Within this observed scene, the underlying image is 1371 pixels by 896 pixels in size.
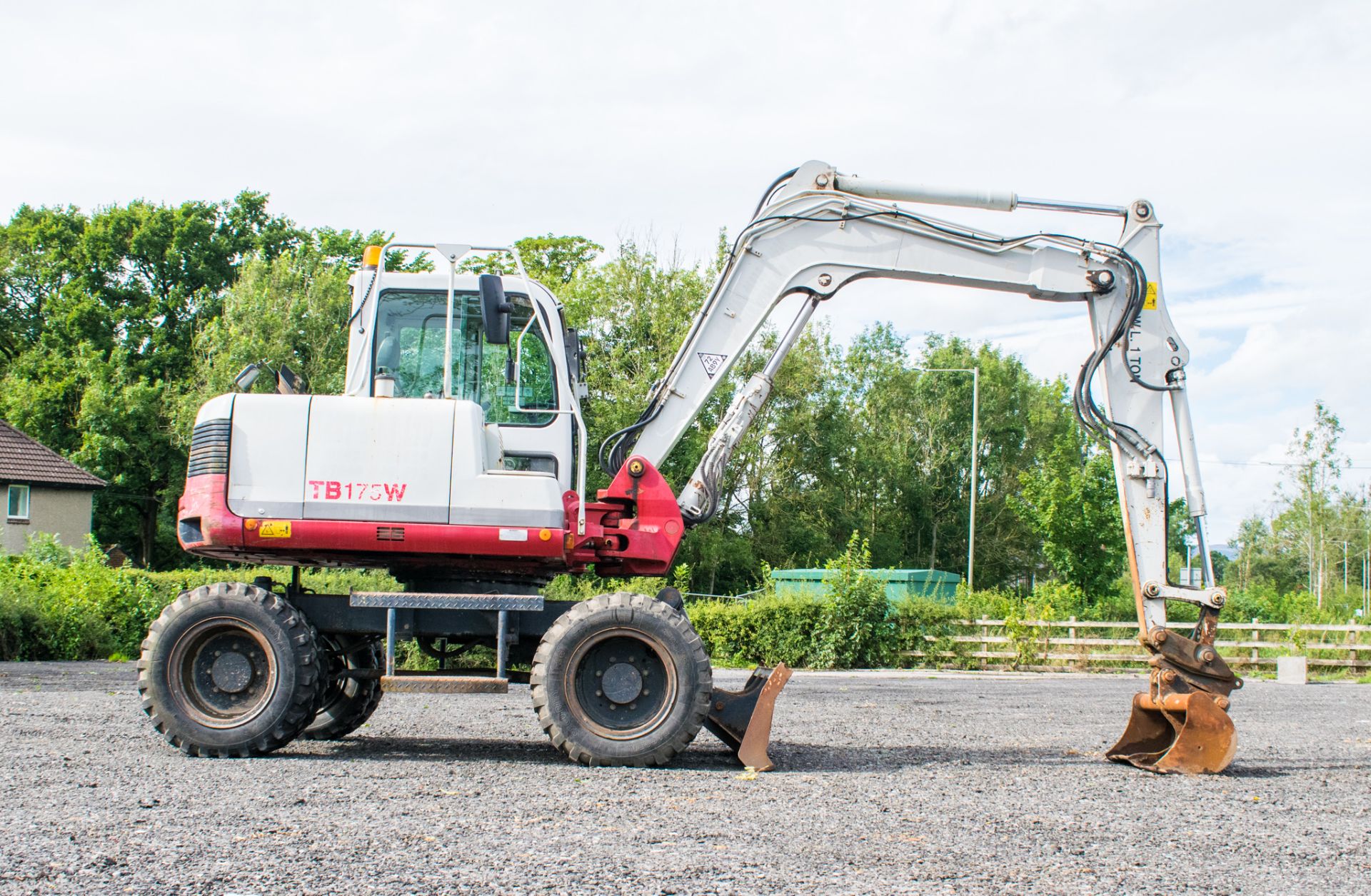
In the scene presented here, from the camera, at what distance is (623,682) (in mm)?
7652

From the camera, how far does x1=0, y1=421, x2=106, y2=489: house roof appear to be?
34719 millimetres

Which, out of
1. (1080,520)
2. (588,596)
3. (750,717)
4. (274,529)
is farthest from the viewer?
(1080,520)

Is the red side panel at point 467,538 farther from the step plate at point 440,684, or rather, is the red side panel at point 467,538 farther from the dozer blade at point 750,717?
the dozer blade at point 750,717

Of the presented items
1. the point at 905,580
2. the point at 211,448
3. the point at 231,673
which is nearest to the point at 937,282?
the point at 211,448

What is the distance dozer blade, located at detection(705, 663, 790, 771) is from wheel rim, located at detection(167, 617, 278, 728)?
307 centimetres

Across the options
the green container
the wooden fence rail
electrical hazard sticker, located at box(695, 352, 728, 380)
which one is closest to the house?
the green container

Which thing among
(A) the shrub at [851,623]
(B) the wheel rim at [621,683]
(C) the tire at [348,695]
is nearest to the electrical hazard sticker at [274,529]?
(C) the tire at [348,695]

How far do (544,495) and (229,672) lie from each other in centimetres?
247

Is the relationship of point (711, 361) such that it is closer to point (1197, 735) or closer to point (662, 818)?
point (662, 818)

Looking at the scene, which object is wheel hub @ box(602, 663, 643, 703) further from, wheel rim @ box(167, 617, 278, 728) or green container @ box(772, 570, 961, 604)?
green container @ box(772, 570, 961, 604)

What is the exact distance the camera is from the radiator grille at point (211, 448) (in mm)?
7660

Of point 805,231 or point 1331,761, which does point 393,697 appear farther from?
point 1331,761

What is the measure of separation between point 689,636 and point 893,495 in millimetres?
45963

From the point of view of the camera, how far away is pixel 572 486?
810 cm
